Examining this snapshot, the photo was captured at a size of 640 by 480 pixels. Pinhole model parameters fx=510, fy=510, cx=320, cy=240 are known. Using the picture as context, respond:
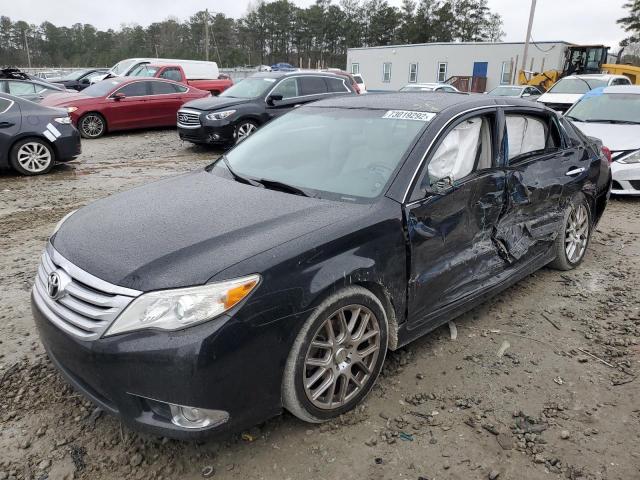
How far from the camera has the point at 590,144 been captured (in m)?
4.81

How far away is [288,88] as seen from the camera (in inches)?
464

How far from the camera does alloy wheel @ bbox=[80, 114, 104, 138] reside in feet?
41.6

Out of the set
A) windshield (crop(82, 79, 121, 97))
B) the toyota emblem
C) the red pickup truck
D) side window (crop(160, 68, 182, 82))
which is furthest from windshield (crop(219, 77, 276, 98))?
the toyota emblem

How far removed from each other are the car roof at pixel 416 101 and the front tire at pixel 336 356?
148 cm

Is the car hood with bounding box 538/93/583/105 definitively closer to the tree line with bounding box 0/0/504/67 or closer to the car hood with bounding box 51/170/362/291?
the car hood with bounding box 51/170/362/291

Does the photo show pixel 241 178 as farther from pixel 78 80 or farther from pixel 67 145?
pixel 78 80

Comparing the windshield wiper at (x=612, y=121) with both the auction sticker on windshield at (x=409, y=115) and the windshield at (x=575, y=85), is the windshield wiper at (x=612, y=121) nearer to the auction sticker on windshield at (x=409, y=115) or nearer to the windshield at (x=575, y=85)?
the auction sticker on windshield at (x=409, y=115)

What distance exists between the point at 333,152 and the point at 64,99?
38.3 ft

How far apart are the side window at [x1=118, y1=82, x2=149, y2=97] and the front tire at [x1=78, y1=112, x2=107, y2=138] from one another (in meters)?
0.99

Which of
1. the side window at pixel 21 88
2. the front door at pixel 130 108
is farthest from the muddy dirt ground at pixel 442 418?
the side window at pixel 21 88

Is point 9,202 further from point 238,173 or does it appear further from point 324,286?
point 324,286

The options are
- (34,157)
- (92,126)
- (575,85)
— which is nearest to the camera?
(34,157)

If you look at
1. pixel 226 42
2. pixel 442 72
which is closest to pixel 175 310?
pixel 442 72

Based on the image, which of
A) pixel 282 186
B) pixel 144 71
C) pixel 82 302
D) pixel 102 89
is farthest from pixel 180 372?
pixel 144 71
